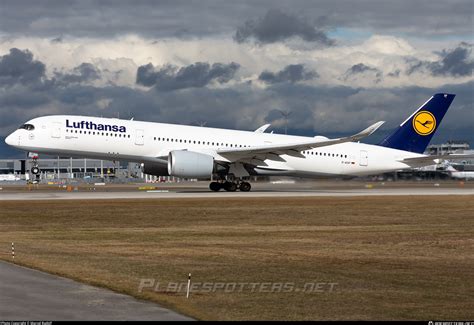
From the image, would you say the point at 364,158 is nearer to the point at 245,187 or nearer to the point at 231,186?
the point at 245,187

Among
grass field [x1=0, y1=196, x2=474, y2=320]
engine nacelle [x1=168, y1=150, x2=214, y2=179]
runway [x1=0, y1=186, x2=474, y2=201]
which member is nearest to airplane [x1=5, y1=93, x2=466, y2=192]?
engine nacelle [x1=168, y1=150, x2=214, y2=179]

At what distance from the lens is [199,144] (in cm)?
6000

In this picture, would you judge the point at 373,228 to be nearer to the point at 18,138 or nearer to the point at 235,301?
the point at 235,301

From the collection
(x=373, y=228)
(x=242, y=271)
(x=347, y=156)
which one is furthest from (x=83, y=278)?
(x=347, y=156)

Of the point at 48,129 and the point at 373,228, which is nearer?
the point at 373,228

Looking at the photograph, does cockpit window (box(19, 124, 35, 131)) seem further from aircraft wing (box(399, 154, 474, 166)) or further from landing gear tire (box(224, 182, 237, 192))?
aircraft wing (box(399, 154, 474, 166))

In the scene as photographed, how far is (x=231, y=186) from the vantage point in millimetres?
61906

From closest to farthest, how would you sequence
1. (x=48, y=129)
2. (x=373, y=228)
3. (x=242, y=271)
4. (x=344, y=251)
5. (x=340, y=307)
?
1. (x=340, y=307)
2. (x=242, y=271)
3. (x=344, y=251)
4. (x=373, y=228)
5. (x=48, y=129)

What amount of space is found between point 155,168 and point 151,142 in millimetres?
2891

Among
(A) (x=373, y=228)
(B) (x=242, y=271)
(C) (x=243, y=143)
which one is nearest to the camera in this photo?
(B) (x=242, y=271)

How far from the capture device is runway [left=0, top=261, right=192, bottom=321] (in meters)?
14.2

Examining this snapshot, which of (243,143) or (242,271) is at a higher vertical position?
(243,143)

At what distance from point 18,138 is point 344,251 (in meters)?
37.1

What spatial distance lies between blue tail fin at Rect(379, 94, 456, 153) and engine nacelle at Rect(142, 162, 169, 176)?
1792 centimetres
